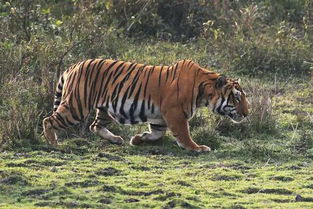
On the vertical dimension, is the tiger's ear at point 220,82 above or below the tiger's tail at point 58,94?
above

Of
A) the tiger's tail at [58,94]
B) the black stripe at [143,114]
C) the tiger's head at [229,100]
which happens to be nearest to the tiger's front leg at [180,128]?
the black stripe at [143,114]

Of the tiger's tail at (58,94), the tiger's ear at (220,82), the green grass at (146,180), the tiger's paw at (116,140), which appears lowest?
the green grass at (146,180)

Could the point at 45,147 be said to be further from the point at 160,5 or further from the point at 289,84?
the point at 160,5

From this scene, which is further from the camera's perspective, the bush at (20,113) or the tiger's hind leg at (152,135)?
the tiger's hind leg at (152,135)

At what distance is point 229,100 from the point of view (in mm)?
10461

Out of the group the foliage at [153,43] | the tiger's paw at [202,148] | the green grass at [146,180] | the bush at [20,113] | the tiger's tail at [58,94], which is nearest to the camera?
the green grass at [146,180]

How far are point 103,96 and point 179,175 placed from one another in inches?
85.0

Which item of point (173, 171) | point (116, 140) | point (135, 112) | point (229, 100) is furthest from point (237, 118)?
point (173, 171)

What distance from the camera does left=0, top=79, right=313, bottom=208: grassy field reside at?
770 centimetres

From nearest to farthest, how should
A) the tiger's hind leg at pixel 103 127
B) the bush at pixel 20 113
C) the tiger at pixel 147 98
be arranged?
the bush at pixel 20 113 → the tiger at pixel 147 98 → the tiger's hind leg at pixel 103 127

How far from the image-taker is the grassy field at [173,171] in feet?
25.2

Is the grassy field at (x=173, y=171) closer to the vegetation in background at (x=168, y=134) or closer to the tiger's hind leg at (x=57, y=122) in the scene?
the vegetation in background at (x=168, y=134)

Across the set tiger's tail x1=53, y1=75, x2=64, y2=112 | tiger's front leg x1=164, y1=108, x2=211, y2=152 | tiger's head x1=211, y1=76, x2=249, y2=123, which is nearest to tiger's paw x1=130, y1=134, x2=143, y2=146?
tiger's front leg x1=164, y1=108, x2=211, y2=152

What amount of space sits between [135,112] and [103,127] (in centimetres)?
52
